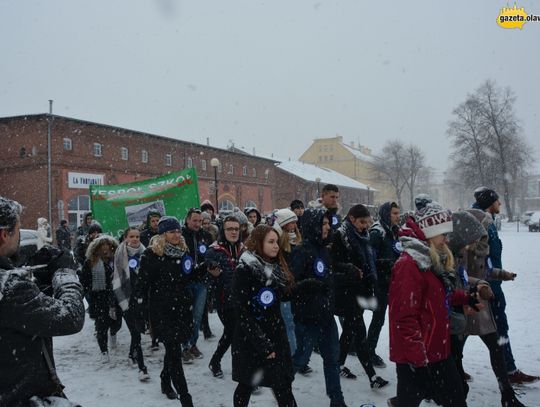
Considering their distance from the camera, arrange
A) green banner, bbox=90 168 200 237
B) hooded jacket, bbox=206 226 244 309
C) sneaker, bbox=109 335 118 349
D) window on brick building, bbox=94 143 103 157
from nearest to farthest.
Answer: hooded jacket, bbox=206 226 244 309 → sneaker, bbox=109 335 118 349 → green banner, bbox=90 168 200 237 → window on brick building, bbox=94 143 103 157

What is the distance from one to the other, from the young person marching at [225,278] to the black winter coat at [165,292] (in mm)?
550

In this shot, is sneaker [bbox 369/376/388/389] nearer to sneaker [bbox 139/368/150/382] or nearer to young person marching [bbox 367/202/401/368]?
young person marching [bbox 367/202/401/368]

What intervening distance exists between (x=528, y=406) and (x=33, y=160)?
30.8m

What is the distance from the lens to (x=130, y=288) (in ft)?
20.1

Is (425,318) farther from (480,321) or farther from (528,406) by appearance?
(528,406)

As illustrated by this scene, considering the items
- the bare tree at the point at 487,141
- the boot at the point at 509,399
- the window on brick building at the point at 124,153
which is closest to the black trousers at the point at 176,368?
the boot at the point at 509,399

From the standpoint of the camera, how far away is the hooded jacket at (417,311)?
10.1 feet

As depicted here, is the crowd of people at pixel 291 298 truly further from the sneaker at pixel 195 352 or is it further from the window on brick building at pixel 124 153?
the window on brick building at pixel 124 153

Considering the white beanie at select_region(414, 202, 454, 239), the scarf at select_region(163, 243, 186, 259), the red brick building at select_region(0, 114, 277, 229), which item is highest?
the red brick building at select_region(0, 114, 277, 229)

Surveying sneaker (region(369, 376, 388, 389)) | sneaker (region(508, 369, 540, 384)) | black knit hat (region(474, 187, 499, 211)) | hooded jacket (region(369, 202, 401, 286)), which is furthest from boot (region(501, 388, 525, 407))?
black knit hat (region(474, 187, 499, 211))

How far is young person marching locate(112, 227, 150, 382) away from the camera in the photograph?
5766 mm

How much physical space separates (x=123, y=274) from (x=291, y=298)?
9.91ft

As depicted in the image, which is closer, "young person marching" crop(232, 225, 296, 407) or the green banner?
"young person marching" crop(232, 225, 296, 407)

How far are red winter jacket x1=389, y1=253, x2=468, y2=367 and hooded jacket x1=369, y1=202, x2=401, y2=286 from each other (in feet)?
7.81
